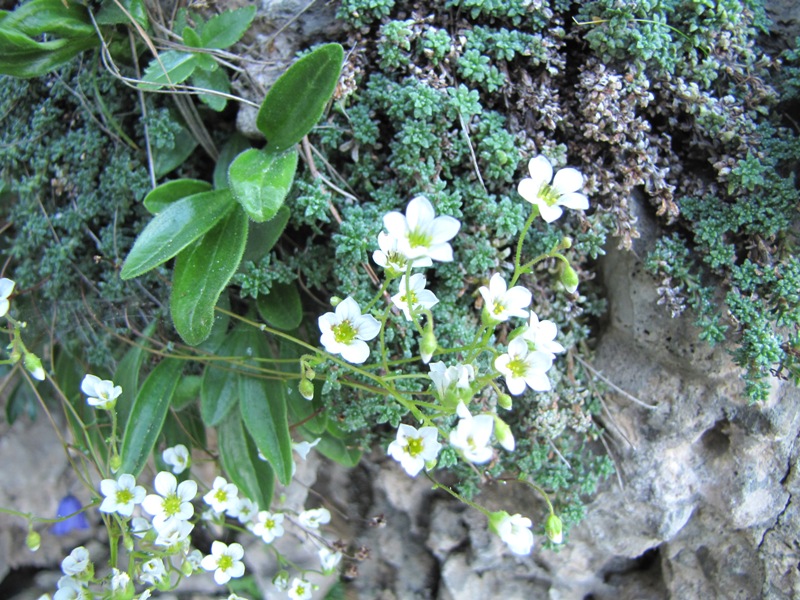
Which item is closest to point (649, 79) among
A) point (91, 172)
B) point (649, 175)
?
point (649, 175)

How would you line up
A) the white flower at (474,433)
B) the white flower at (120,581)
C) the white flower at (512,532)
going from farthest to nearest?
the white flower at (120,581)
the white flower at (512,532)
the white flower at (474,433)

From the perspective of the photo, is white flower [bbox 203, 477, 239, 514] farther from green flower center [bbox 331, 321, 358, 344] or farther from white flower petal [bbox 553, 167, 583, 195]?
white flower petal [bbox 553, 167, 583, 195]

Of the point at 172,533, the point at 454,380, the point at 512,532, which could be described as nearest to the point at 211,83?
the point at 454,380

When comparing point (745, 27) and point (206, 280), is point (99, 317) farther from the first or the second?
point (745, 27)

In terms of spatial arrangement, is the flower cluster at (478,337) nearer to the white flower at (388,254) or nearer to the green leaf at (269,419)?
the white flower at (388,254)

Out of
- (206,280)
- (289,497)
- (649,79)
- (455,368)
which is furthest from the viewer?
(289,497)

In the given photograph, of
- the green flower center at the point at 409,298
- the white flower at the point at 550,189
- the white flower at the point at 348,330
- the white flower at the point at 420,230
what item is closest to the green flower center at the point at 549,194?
the white flower at the point at 550,189
